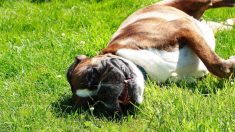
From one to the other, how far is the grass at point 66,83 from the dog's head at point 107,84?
0.43 feet

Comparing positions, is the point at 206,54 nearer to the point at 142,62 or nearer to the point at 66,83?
the point at 142,62

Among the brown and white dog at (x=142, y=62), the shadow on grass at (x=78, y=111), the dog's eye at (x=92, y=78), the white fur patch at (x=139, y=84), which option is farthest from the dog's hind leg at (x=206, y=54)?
the dog's eye at (x=92, y=78)

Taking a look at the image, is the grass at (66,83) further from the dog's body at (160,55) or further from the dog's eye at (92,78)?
the dog's eye at (92,78)

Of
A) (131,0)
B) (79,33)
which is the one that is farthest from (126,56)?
(131,0)

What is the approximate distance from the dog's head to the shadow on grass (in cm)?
6

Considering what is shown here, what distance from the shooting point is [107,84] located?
4.36m

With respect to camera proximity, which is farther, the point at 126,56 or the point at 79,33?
the point at 79,33

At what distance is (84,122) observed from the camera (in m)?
4.38

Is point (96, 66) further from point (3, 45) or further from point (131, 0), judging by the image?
point (131, 0)

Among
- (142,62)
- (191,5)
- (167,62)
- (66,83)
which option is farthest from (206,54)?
(191,5)

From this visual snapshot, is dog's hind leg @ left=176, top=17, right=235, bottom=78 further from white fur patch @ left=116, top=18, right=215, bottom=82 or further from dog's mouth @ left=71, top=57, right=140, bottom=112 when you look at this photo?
dog's mouth @ left=71, top=57, right=140, bottom=112

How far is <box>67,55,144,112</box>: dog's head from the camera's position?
438cm

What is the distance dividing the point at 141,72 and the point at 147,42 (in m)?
0.38

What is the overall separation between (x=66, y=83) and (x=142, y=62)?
2.84 feet
